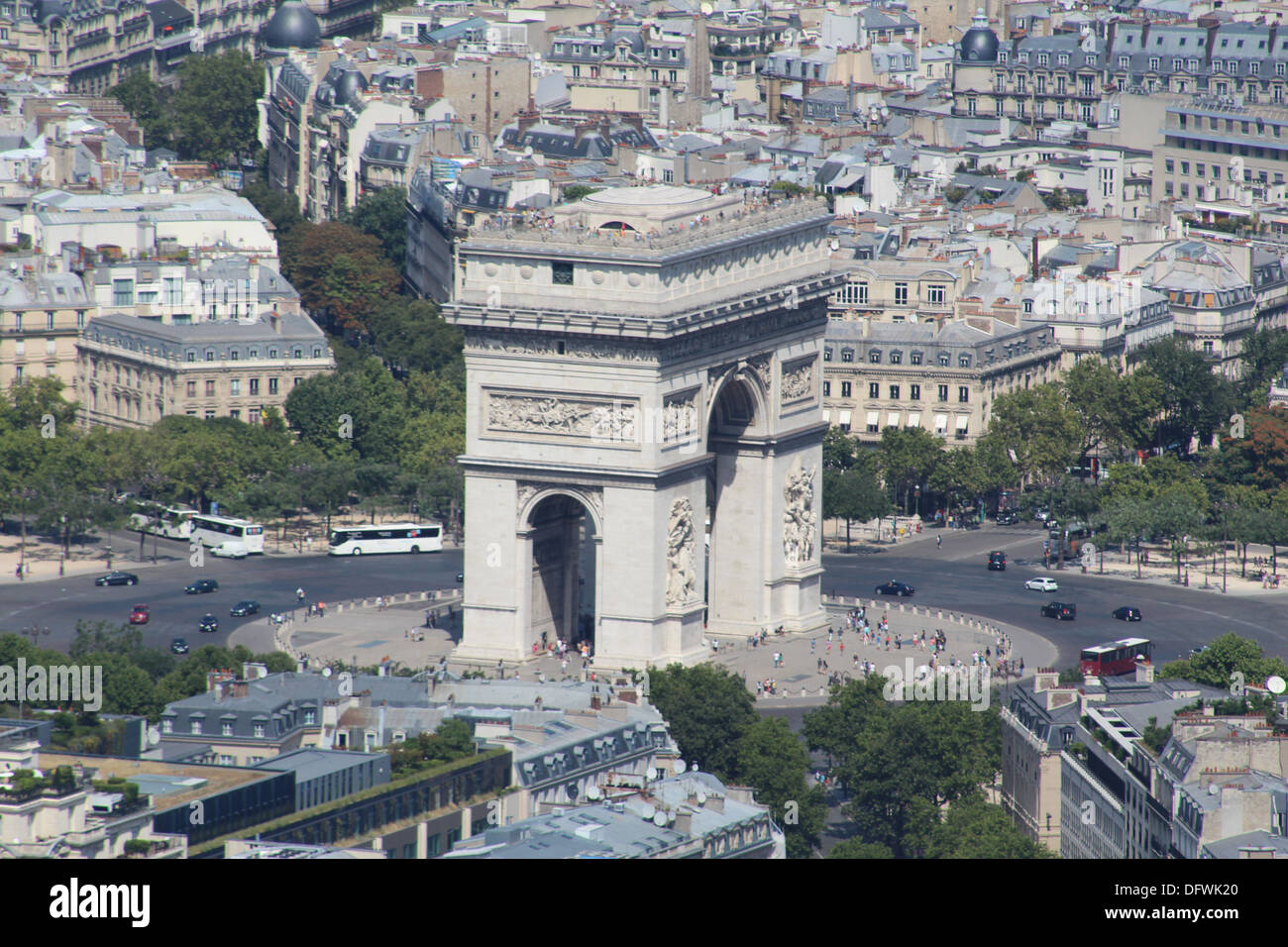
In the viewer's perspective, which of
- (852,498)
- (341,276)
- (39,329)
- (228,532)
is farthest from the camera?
(341,276)

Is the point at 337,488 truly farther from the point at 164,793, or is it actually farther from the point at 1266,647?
the point at 164,793

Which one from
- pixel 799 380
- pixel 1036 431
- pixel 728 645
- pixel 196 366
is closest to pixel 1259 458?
pixel 1036 431

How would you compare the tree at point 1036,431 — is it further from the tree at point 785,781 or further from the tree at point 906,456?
the tree at point 785,781

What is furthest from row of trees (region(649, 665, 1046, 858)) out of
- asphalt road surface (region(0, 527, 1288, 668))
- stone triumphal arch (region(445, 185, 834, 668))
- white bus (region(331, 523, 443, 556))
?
white bus (region(331, 523, 443, 556))

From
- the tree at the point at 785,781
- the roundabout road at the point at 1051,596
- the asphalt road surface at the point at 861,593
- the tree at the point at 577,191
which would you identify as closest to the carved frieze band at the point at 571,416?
the tree at the point at 785,781

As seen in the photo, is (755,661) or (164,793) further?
(755,661)

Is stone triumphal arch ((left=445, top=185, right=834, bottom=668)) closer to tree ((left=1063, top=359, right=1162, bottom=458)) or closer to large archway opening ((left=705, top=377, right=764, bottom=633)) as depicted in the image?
large archway opening ((left=705, top=377, right=764, bottom=633))

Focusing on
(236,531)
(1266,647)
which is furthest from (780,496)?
(236,531)

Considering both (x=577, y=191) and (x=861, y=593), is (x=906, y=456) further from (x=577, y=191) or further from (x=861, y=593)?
(x=577, y=191)
